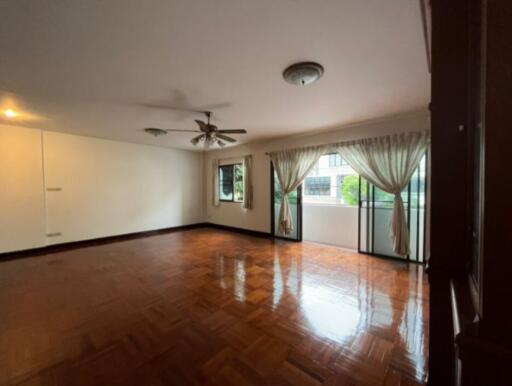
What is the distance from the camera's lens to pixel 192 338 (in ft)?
5.62

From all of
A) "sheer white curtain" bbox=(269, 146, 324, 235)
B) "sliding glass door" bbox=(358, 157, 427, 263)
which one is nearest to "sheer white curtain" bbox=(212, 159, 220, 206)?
"sheer white curtain" bbox=(269, 146, 324, 235)

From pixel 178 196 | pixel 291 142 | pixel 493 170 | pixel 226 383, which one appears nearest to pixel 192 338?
pixel 226 383

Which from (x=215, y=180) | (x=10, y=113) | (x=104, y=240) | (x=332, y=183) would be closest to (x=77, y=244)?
(x=104, y=240)

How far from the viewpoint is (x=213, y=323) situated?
1.90 meters

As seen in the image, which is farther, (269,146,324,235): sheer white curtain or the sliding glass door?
(269,146,324,235): sheer white curtain

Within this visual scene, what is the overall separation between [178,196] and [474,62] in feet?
20.3

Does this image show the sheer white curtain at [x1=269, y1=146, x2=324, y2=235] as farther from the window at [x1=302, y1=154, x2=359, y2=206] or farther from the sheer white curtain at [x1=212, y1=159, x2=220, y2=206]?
the sheer white curtain at [x1=212, y1=159, x2=220, y2=206]

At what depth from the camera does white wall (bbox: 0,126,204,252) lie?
3.75 m

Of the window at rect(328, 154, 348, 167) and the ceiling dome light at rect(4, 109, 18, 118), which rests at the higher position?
the ceiling dome light at rect(4, 109, 18, 118)

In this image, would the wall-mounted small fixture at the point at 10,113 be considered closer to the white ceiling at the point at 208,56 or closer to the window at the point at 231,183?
the white ceiling at the point at 208,56

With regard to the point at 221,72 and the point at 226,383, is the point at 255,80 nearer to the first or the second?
the point at 221,72

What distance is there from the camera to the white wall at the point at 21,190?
3.65 meters

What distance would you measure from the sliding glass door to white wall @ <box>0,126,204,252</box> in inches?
187

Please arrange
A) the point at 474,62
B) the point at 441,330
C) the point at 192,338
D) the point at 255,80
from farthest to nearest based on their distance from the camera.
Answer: the point at 255,80
the point at 192,338
the point at 441,330
the point at 474,62
